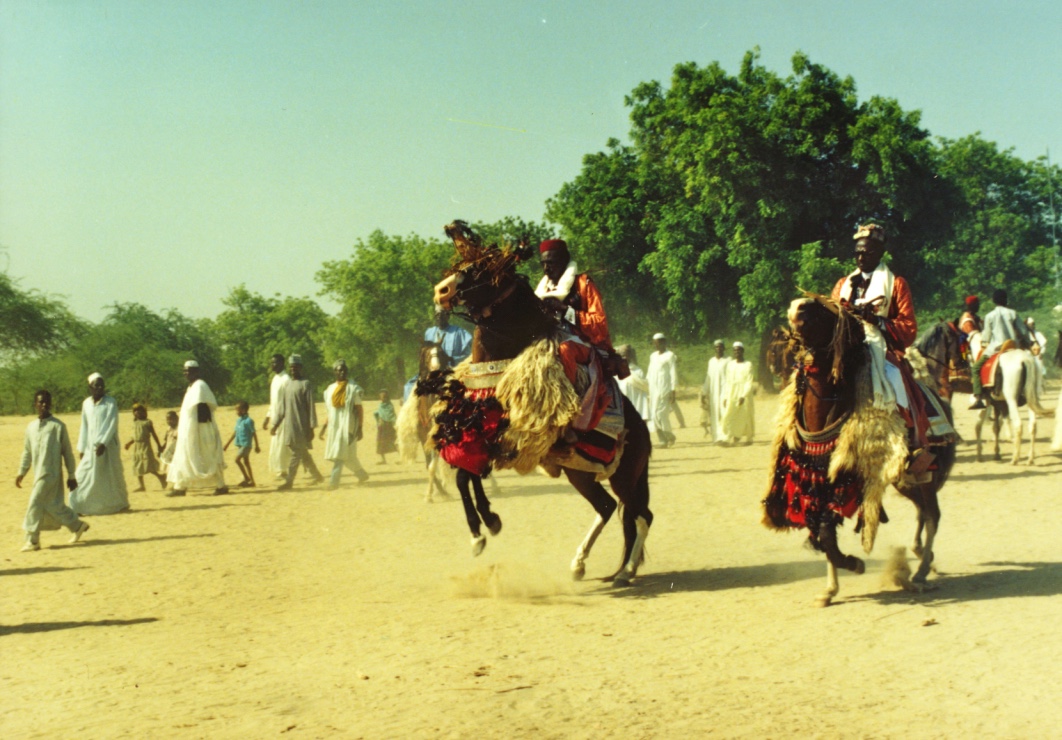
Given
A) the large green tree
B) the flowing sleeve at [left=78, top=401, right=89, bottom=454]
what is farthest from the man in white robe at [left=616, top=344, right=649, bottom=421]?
the large green tree

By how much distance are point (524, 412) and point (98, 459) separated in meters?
8.43

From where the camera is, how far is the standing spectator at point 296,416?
17.1 metres

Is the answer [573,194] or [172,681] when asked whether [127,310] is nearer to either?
[573,194]

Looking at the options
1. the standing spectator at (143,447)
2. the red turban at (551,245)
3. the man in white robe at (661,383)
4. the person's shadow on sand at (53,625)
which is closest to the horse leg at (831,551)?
the red turban at (551,245)

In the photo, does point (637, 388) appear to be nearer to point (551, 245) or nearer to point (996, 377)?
point (996, 377)

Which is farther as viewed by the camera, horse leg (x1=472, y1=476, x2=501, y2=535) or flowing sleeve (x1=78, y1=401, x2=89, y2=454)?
flowing sleeve (x1=78, y1=401, x2=89, y2=454)

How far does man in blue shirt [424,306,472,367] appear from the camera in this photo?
13.0 metres

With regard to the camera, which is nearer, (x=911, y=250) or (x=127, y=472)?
(x=127, y=472)

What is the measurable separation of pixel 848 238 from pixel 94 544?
26.7 m

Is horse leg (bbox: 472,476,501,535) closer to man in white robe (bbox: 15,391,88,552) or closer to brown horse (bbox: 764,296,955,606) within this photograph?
brown horse (bbox: 764,296,955,606)

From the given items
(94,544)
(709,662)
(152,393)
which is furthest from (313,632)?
(152,393)

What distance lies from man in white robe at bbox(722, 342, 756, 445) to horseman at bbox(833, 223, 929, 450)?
12.9 meters

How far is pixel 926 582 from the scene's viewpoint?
786cm

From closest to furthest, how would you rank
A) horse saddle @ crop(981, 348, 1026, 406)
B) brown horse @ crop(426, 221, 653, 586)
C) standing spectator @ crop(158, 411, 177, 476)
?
1. brown horse @ crop(426, 221, 653, 586)
2. horse saddle @ crop(981, 348, 1026, 406)
3. standing spectator @ crop(158, 411, 177, 476)
